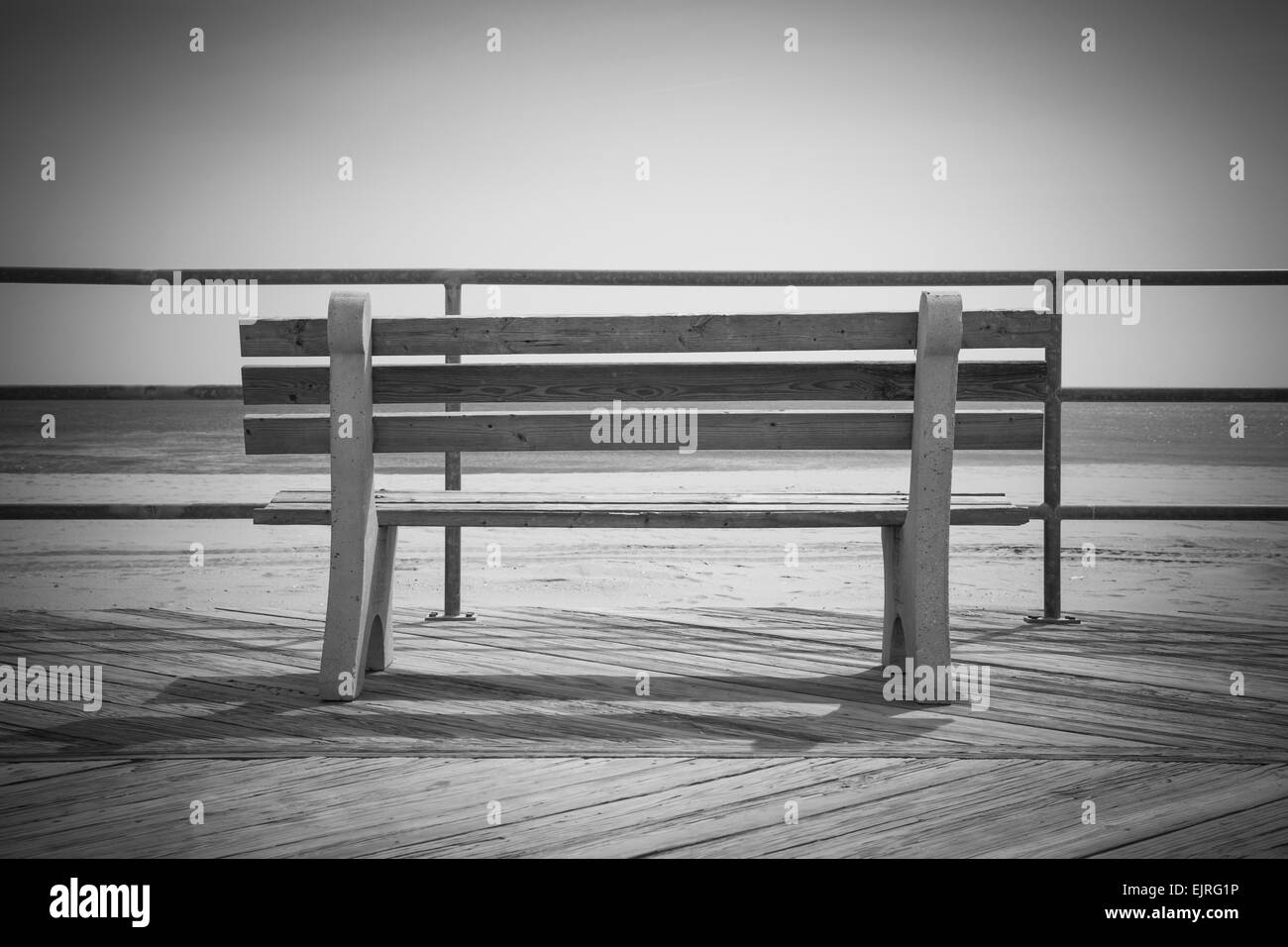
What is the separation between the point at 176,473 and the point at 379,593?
19.5 meters

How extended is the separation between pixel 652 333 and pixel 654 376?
114mm

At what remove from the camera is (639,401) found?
2645mm

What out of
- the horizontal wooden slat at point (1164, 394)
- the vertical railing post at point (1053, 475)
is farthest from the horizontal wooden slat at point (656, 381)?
the horizontal wooden slat at point (1164, 394)

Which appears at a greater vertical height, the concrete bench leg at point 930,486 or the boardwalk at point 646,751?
the concrete bench leg at point 930,486

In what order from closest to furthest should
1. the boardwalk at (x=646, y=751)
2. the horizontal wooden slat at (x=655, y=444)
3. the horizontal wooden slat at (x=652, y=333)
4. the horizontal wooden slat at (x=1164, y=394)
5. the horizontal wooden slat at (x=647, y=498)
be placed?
the boardwalk at (x=646, y=751)
the horizontal wooden slat at (x=652, y=333)
the horizontal wooden slat at (x=655, y=444)
the horizontal wooden slat at (x=647, y=498)
the horizontal wooden slat at (x=1164, y=394)

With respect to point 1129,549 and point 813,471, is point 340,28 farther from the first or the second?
point 1129,549

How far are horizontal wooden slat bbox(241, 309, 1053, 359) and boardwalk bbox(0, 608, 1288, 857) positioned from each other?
2.71 ft

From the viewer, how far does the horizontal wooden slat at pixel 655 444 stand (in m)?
2.63

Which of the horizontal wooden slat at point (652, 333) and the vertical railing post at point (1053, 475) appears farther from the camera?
the vertical railing post at point (1053, 475)

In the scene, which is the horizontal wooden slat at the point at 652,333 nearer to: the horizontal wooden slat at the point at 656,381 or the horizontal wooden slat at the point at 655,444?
the horizontal wooden slat at the point at 656,381

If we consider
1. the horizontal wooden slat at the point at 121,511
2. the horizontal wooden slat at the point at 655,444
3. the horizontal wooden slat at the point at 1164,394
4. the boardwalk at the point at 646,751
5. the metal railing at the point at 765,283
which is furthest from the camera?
the horizontal wooden slat at the point at 1164,394

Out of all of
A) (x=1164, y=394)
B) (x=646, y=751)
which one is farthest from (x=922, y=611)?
(x=1164, y=394)

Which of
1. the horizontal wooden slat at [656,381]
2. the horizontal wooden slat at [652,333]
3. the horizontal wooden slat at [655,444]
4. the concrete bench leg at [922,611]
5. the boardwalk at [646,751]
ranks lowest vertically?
the boardwalk at [646,751]

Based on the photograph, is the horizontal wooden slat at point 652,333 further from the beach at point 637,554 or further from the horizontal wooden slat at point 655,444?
the beach at point 637,554
